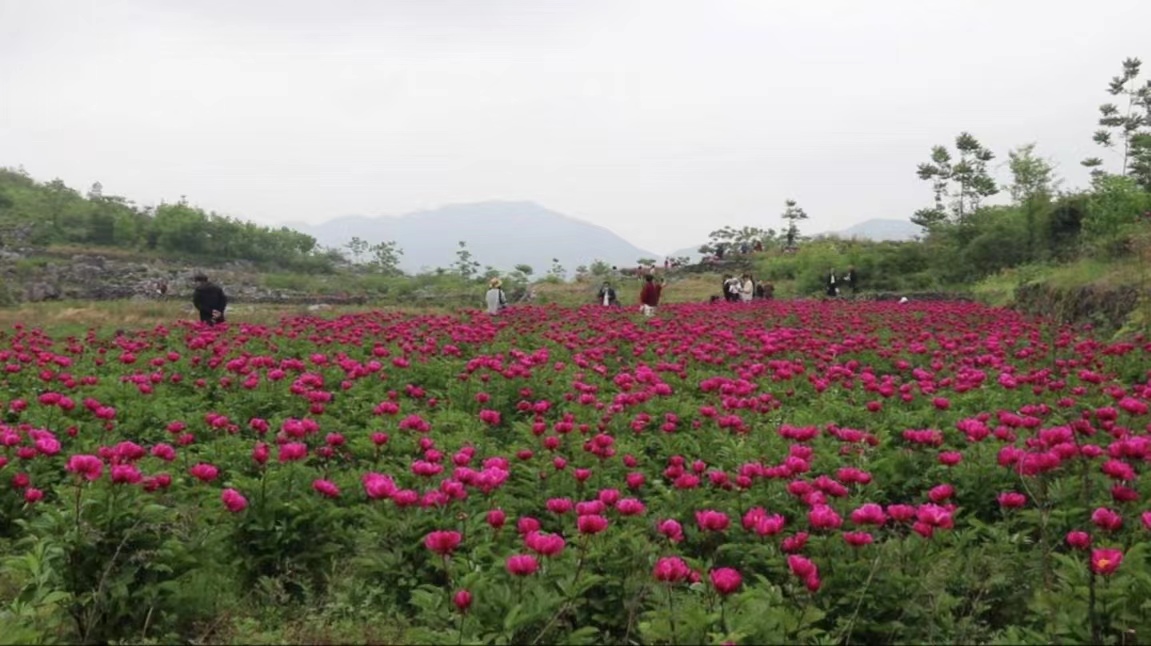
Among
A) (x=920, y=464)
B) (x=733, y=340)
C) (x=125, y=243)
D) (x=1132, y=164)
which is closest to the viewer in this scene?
(x=920, y=464)

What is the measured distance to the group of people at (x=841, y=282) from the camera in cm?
2848

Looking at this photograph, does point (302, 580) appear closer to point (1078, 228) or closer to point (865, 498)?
point (865, 498)

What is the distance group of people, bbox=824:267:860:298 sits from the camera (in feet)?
93.5

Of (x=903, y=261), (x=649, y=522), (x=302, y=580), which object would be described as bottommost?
(x=302, y=580)

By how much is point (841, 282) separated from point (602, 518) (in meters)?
31.0

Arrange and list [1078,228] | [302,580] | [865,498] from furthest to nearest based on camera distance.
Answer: [1078,228] → [865,498] → [302,580]

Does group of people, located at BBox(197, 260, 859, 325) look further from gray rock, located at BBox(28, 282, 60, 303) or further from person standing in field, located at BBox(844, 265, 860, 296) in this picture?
gray rock, located at BBox(28, 282, 60, 303)

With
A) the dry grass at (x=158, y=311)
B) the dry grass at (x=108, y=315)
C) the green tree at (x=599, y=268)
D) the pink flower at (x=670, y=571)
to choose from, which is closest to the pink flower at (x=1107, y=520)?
the pink flower at (x=670, y=571)

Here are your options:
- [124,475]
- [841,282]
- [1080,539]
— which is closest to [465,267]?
[841,282]

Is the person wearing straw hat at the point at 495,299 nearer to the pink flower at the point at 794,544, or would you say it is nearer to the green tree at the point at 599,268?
the pink flower at the point at 794,544

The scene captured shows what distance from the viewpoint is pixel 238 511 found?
159 inches

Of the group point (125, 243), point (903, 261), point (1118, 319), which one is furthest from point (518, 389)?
point (125, 243)

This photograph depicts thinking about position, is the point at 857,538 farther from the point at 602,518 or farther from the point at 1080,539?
the point at 602,518

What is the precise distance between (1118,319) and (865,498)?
12145 mm
